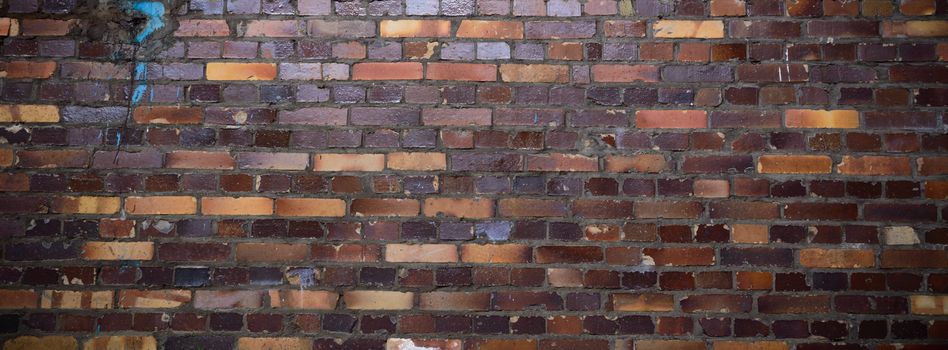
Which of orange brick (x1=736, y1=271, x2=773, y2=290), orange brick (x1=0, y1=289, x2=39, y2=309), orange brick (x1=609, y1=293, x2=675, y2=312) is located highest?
orange brick (x1=736, y1=271, x2=773, y2=290)

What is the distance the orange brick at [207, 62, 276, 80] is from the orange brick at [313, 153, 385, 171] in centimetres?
35

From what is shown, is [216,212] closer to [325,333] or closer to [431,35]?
[325,333]

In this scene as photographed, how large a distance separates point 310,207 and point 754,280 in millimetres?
1579

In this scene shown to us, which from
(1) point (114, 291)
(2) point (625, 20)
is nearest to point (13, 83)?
(1) point (114, 291)

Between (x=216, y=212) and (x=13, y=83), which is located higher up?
(x=13, y=83)

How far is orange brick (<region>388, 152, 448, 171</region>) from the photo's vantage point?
77.3 inches

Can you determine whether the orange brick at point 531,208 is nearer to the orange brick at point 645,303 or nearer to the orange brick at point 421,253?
the orange brick at point 421,253

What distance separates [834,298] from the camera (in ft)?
6.30

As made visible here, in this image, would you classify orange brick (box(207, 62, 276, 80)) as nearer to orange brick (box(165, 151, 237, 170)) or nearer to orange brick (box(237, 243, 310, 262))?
orange brick (box(165, 151, 237, 170))

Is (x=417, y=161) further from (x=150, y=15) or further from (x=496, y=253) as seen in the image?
(x=150, y=15)

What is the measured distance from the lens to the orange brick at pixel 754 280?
1.92m

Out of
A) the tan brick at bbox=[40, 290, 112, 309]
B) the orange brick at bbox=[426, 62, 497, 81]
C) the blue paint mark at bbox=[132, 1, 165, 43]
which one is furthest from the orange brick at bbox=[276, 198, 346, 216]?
the blue paint mark at bbox=[132, 1, 165, 43]

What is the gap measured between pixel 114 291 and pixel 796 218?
7.91 ft

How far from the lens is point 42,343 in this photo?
1.95 m
